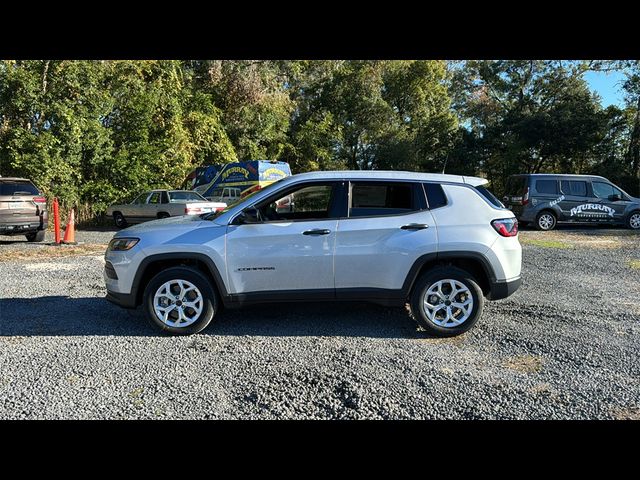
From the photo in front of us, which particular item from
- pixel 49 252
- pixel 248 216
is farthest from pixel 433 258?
pixel 49 252

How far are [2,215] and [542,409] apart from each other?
11847 millimetres

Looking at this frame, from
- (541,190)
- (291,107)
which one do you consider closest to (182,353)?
(541,190)

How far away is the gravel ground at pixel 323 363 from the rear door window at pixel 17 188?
596 cm

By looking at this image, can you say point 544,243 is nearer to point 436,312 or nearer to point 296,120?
point 436,312

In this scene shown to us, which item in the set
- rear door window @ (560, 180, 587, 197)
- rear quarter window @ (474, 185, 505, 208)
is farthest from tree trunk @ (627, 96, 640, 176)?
rear quarter window @ (474, 185, 505, 208)

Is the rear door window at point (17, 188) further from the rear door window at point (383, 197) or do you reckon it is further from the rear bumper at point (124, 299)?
the rear door window at point (383, 197)

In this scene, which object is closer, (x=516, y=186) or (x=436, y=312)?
(x=436, y=312)

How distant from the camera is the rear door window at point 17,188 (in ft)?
35.0

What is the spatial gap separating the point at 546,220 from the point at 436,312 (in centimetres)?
1184

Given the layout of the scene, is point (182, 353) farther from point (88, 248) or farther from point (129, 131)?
point (129, 131)

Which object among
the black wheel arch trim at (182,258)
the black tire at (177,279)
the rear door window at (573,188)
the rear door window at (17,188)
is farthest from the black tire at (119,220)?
the rear door window at (573,188)

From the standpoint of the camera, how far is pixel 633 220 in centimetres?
1474

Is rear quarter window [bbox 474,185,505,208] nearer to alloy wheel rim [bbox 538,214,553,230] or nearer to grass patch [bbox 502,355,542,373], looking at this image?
grass patch [bbox 502,355,542,373]

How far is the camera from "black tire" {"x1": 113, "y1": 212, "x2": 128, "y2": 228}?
55.7ft
